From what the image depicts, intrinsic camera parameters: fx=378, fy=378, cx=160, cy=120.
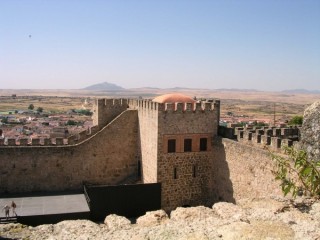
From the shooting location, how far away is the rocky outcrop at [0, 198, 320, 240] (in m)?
4.45

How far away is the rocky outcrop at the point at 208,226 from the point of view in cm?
445

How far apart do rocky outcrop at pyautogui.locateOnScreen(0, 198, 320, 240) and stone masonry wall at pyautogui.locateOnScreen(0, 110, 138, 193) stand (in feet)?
40.7

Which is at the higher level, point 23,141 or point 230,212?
point 230,212

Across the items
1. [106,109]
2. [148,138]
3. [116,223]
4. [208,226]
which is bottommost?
[148,138]

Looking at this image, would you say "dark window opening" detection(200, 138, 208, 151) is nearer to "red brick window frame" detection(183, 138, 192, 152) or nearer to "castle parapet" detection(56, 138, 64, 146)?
"red brick window frame" detection(183, 138, 192, 152)

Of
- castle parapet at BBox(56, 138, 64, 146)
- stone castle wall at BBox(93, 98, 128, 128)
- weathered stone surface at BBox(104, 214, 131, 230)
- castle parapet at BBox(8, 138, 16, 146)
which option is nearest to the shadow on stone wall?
stone castle wall at BBox(93, 98, 128, 128)

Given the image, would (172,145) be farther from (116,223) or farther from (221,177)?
(116,223)

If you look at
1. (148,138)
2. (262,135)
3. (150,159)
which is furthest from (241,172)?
(148,138)

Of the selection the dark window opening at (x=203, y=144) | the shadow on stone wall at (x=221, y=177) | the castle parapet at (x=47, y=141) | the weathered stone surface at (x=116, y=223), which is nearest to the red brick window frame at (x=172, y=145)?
the dark window opening at (x=203, y=144)

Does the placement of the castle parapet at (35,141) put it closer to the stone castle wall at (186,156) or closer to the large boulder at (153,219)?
the stone castle wall at (186,156)

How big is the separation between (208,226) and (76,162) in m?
13.4

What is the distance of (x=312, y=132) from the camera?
5.65 metres

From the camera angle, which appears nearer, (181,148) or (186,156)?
(181,148)

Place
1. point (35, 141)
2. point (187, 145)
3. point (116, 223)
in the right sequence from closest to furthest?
point (116, 223) < point (187, 145) < point (35, 141)
